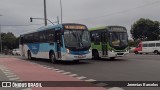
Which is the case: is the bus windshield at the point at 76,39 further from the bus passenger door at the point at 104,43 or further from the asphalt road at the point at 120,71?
the bus passenger door at the point at 104,43

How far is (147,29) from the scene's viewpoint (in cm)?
7806

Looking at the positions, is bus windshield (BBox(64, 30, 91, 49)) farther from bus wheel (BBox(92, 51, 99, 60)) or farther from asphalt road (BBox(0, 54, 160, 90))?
bus wheel (BBox(92, 51, 99, 60))

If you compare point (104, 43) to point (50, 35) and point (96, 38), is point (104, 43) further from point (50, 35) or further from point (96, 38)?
point (50, 35)

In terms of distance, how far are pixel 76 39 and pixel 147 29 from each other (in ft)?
188

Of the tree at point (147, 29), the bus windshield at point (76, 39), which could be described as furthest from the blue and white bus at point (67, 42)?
the tree at point (147, 29)

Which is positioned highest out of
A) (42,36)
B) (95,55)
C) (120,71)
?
(42,36)

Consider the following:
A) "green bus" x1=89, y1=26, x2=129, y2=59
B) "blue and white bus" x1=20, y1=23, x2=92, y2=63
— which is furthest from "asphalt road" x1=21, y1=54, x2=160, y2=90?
"green bus" x1=89, y1=26, x2=129, y2=59

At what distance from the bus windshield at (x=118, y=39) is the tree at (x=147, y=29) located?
170 feet

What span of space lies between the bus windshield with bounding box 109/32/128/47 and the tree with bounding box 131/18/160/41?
51965 millimetres

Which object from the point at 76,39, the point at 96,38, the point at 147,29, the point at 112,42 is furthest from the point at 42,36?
the point at 147,29

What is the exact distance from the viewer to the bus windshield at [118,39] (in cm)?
2652

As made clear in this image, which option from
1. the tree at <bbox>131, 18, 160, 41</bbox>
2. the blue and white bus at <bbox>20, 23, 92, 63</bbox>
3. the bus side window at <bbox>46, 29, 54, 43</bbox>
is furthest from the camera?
the tree at <bbox>131, 18, 160, 41</bbox>

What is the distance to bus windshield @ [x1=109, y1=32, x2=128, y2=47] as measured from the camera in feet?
87.0

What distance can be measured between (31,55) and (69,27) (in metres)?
10.3
